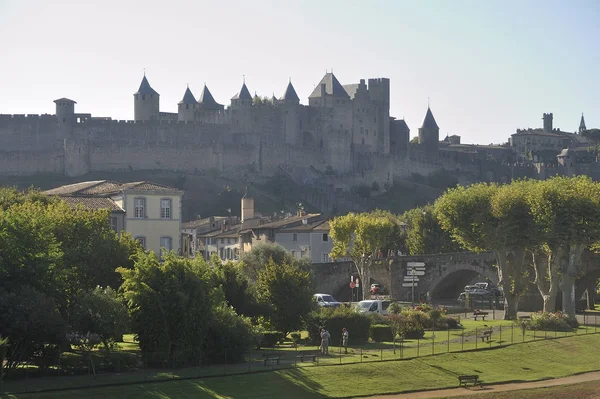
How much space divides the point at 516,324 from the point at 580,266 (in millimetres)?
10702

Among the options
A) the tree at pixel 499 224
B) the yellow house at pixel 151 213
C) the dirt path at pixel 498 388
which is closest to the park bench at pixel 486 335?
the dirt path at pixel 498 388

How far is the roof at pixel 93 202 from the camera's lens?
2130 inches

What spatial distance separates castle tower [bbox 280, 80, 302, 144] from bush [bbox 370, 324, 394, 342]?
311ft

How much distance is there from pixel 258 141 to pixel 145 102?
1360 cm

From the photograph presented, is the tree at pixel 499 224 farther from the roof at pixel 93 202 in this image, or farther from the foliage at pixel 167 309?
the foliage at pixel 167 309

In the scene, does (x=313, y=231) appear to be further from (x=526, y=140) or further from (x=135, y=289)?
(x=526, y=140)

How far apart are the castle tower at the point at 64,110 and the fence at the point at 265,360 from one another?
8516cm

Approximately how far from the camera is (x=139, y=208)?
5612 cm

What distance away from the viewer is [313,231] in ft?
239

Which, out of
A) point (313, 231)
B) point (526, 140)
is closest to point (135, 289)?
point (313, 231)

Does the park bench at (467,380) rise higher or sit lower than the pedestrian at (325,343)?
lower

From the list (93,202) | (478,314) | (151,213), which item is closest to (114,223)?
(93,202)

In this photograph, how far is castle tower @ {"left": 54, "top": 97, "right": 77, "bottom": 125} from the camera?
406ft

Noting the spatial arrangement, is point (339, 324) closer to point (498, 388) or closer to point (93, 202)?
point (498, 388)
